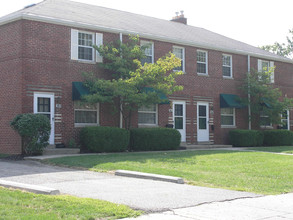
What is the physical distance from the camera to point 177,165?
13789mm

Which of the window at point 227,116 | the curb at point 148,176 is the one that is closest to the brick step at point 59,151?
the curb at point 148,176

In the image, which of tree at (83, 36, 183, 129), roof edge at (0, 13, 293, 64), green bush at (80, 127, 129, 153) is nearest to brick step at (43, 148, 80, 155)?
green bush at (80, 127, 129, 153)

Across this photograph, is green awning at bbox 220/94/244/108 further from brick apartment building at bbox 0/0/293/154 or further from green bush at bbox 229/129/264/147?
green bush at bbox 229/129/264/147

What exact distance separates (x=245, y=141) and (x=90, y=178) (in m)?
14.8

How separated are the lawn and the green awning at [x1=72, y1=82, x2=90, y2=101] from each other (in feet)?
13.7

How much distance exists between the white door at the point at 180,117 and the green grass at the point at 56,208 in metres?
15.4

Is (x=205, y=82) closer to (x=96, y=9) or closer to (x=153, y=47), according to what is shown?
(x=153, y=47)

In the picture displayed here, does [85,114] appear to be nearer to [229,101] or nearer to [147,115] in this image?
[147,115]

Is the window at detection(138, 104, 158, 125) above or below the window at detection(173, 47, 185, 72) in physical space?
below

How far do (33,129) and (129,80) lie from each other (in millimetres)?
4566

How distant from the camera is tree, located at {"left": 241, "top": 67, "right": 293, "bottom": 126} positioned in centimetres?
2522

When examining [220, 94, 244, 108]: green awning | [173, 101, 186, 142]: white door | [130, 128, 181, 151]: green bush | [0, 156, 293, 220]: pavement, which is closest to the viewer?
[0, 156, 293, 220]: pavement

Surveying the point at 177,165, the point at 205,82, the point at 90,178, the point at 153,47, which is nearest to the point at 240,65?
the point at 205,82

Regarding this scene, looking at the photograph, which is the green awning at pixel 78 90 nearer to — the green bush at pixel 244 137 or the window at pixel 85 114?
the window at pixel 85 114
